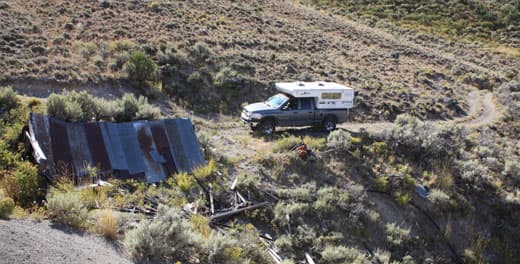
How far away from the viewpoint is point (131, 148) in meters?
14.2

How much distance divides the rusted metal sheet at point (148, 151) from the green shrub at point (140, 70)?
27.0 ft

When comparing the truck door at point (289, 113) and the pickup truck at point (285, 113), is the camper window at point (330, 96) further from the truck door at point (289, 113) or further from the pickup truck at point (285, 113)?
the truck door at point (289, 113)

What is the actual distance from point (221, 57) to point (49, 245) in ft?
71.7

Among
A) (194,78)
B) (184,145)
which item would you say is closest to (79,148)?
(184,145)

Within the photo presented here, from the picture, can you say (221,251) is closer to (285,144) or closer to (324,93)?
(285,144)

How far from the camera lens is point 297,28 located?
134 ft

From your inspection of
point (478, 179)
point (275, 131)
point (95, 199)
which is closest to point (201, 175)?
point (95, 199)

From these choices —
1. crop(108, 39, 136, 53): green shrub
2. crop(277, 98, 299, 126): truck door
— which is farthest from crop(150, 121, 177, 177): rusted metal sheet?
crop(108, 39, 136, 53): green shrub

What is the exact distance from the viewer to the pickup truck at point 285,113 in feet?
60.2

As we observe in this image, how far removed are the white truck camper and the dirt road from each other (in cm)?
1196

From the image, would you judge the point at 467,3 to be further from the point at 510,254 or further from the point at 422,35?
the point at 510,254

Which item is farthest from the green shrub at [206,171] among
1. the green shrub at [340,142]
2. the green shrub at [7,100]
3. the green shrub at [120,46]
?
the green shrub at [120,46]

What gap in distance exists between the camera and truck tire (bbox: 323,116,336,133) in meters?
19.3

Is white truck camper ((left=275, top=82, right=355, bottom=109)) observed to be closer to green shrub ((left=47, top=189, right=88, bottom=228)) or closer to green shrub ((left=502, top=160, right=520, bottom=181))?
green shrub ((left=502, top=160, right=520, bottom=181))
